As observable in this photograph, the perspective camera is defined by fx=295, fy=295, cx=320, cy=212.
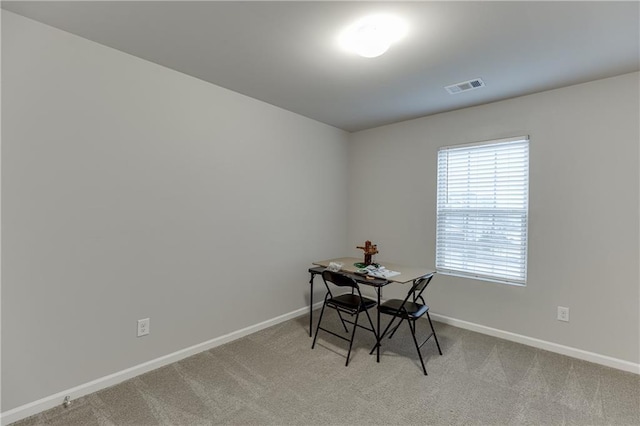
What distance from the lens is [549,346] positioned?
2738 millimetres

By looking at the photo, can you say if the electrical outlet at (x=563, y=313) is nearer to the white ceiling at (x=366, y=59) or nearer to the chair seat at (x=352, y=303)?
the chair seat at (x=352, y=303)

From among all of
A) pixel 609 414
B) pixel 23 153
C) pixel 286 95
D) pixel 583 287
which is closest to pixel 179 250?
pixel 23 153

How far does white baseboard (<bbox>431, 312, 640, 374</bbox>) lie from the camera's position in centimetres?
242

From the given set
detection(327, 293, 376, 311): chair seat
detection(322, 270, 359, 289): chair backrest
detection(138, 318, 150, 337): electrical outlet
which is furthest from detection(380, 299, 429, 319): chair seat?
detection(138, 318, 150, 337): electrical outlet

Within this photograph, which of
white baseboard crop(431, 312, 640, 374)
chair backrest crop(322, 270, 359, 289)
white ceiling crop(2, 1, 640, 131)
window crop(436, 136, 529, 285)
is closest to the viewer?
white ceiling crop(2, 1, 640, 131)

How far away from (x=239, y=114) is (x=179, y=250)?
1.43m

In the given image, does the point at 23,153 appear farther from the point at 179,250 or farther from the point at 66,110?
the point at 179,250

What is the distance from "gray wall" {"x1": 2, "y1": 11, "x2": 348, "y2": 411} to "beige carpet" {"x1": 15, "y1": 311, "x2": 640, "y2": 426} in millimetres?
340

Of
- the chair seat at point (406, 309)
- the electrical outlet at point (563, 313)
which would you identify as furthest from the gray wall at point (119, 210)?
the electrical outlet at point (563, 313)

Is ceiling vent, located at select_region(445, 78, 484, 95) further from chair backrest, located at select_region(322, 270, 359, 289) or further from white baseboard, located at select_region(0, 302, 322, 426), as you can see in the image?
white baseboard, located at select_region(0, 302, 322, 426)

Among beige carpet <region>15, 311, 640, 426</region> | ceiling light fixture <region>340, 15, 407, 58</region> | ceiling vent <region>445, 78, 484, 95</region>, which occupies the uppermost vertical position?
ceiling vent <region>445, 78, 484, 95</region>

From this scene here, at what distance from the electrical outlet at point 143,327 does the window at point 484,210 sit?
3.01 m

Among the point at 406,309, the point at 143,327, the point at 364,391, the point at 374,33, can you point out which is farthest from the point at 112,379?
the point at 374,33

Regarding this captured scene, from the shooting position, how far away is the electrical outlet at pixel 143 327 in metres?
2.30
